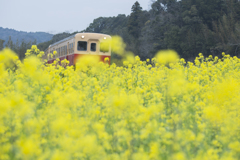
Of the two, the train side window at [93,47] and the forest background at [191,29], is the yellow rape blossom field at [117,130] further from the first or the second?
the forest background at [191,29]

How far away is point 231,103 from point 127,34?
106 feet

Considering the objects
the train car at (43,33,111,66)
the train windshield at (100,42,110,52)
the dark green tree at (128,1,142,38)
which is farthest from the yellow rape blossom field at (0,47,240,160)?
the dark green tree at (128,1,142,38)

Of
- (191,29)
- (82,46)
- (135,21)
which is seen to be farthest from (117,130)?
(135,21)

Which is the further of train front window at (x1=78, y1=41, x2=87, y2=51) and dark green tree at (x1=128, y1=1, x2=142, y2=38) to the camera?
dark green tree at (x1=128, y1=1, x2=142, y2=38)

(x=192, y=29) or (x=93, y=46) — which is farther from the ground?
(x=192, y=29)

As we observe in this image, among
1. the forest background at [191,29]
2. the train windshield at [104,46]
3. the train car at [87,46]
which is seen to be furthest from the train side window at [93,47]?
the forest background at [191,29]

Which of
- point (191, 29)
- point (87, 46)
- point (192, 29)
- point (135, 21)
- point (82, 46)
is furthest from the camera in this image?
point (135, 21)

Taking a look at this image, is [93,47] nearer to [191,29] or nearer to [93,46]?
[93,46]

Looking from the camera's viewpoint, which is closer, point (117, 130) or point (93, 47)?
point (117, 130)

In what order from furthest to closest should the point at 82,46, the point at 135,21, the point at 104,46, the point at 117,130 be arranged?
the point at 135,21 → the point at 104,46 → the point at 82,46 → the point at 117,130

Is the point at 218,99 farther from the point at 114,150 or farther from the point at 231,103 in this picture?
the point at 114,150

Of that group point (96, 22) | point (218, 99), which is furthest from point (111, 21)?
point (218, 99)

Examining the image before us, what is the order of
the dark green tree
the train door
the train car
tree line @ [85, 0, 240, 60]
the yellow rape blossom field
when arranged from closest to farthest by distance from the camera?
the yellow rape blossom field → the train car → the train door → tree line @ [85, 0, 240, 60] → the dark green tree

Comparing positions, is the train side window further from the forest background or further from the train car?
the forest background
